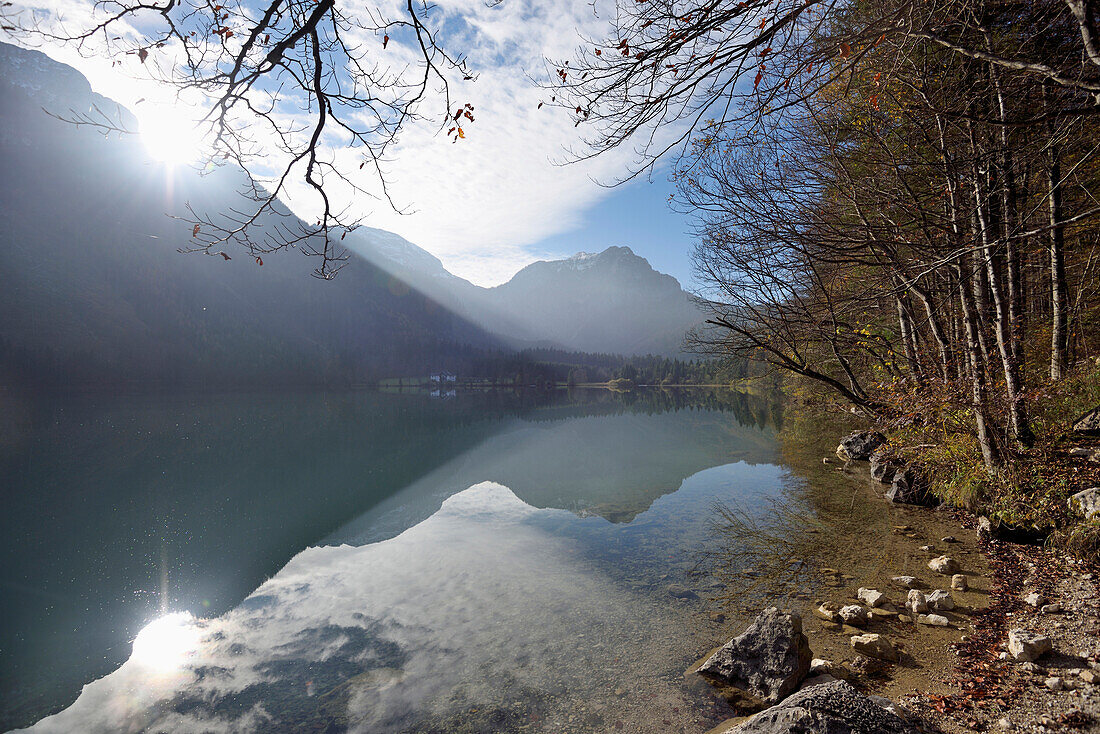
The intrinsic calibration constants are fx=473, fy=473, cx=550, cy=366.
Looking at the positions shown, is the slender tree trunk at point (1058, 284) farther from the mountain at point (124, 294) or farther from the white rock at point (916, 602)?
the mountain at point (124, 294)

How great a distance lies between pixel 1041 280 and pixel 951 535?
7.54 meters

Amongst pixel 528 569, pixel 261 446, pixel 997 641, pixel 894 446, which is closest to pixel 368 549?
pixel 528 569

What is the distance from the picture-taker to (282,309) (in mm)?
182875

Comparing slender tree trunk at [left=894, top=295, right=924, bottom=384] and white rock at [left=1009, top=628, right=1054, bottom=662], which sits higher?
slender tree trunk at [left=894, top=295, right=924, bottom=384]

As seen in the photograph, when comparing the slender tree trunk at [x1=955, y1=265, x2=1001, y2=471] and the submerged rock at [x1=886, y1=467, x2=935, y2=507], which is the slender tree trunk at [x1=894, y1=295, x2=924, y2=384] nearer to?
the slender tree trunk at [x1=955, y1=265, x2=1001, y2=471]

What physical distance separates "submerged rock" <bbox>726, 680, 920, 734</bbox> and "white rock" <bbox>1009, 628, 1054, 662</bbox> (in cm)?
200

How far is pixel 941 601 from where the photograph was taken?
5.66m

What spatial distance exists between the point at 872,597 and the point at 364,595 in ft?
25.6

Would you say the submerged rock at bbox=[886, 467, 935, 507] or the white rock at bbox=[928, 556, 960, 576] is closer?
the white rock at bbox=[928, 556, 960, 576]

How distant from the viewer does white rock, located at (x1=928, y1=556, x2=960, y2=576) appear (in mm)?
6785

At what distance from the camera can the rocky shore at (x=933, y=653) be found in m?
3.26

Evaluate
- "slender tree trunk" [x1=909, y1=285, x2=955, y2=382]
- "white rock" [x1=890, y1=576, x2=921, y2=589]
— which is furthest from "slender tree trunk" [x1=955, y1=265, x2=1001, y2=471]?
"white rock" [x1=890, y1=576, x2=921, y2=589]

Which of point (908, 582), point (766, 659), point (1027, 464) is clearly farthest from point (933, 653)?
point (1027, 464)

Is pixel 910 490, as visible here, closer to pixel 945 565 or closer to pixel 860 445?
pixel 945 565
